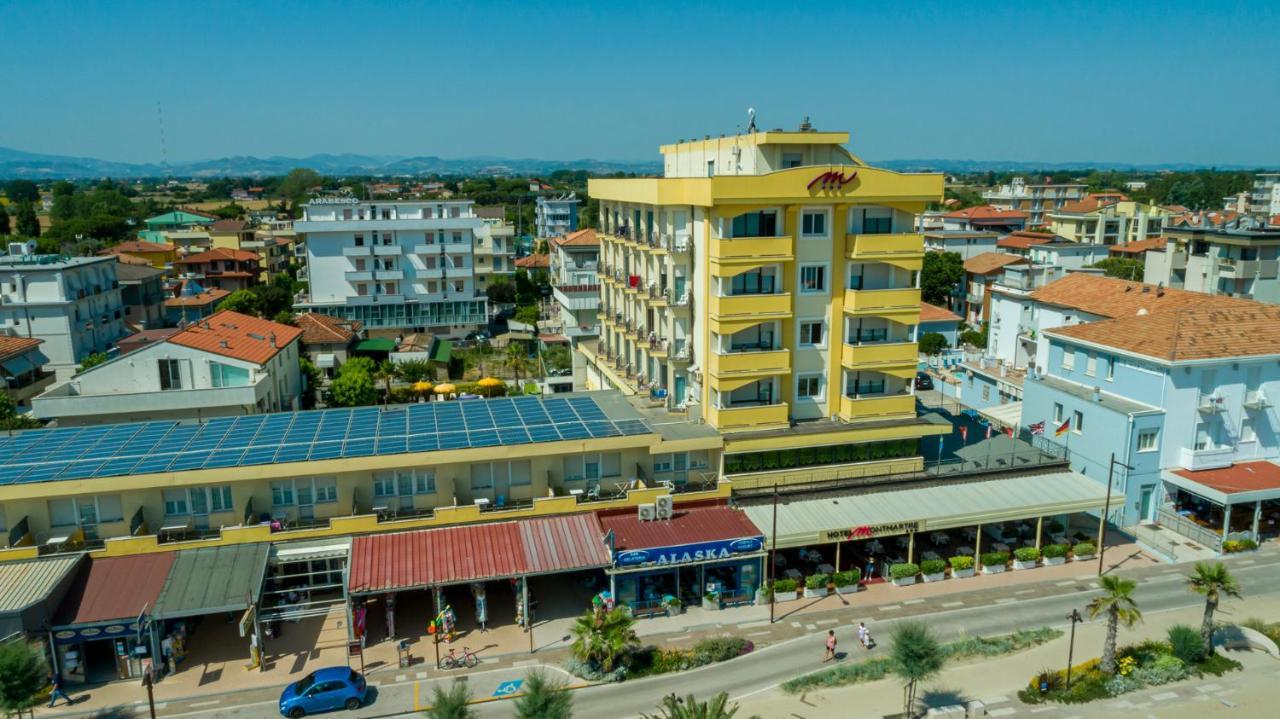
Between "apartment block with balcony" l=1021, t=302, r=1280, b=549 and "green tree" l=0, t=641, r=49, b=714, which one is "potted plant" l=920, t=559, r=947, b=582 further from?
"green tree" l=0, t=641, r=49, b=714

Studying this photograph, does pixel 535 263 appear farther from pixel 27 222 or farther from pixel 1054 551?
pixel 27 222

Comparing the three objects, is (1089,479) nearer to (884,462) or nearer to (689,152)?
(884,462)

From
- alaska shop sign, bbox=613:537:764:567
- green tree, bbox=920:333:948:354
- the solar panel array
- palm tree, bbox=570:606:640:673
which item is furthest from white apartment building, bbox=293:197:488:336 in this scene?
palm tree, bbox=570:606:640:673

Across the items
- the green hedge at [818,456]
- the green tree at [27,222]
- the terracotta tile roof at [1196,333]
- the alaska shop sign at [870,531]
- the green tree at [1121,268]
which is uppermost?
the green tree at [27,222]

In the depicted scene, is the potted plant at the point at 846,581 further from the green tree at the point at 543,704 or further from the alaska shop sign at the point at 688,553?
the green tree at the point at 543,704

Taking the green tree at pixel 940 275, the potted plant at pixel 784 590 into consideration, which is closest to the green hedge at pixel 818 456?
the potted plant at pixel 784 590

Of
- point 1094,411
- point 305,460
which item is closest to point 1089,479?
point 1094,411
